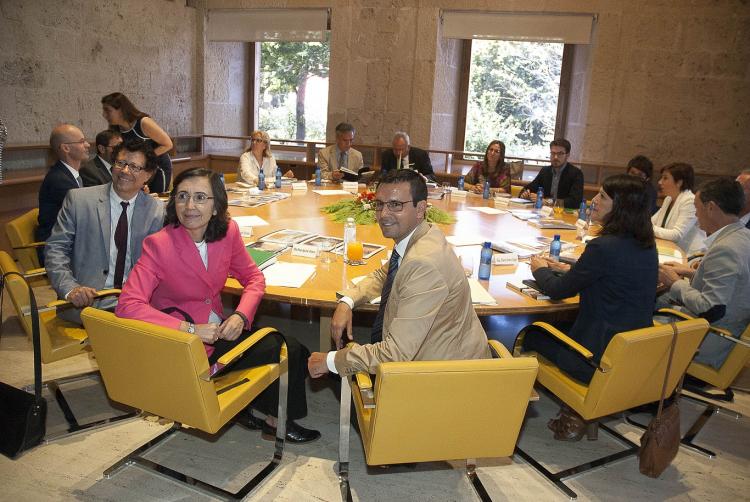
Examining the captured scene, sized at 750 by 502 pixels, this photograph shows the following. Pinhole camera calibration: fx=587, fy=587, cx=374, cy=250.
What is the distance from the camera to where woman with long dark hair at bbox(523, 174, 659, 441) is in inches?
103

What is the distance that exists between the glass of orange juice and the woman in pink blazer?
64 cm

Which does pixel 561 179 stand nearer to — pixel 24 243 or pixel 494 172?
pixel 494 172

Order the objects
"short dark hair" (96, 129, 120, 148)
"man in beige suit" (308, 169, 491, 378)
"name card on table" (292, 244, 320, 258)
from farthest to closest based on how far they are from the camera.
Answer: "short dark hair" (96, 129, 120, 148) → "name card on table" (292, 244, 320, 258) → "man in beige suit" (308, 169, 491, 378)

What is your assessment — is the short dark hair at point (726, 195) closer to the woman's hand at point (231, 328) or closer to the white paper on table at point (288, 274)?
the white paper on table at point (288, 274)

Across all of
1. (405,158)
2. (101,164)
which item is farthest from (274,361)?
(405,158)

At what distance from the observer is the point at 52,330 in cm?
285

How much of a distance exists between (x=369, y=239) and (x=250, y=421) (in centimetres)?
141

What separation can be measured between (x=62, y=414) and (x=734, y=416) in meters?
3.65

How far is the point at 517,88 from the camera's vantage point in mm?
8727

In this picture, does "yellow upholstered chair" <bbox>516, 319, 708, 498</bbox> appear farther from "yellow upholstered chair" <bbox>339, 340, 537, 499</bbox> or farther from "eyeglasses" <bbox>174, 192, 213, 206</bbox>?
"eyeglasses" <bbox>174, 192, 213, 206</bbox>

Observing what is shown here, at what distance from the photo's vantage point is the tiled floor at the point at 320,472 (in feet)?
8.07

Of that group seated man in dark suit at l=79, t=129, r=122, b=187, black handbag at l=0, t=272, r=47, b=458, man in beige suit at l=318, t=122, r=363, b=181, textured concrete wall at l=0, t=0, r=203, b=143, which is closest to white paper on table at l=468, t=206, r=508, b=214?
man in beige suit at l=318, t=122, r=363, b=181

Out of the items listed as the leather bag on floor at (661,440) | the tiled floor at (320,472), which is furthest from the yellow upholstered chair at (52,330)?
the leather bag on floor at (661,440)

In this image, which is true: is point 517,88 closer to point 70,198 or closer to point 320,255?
point 320,255
